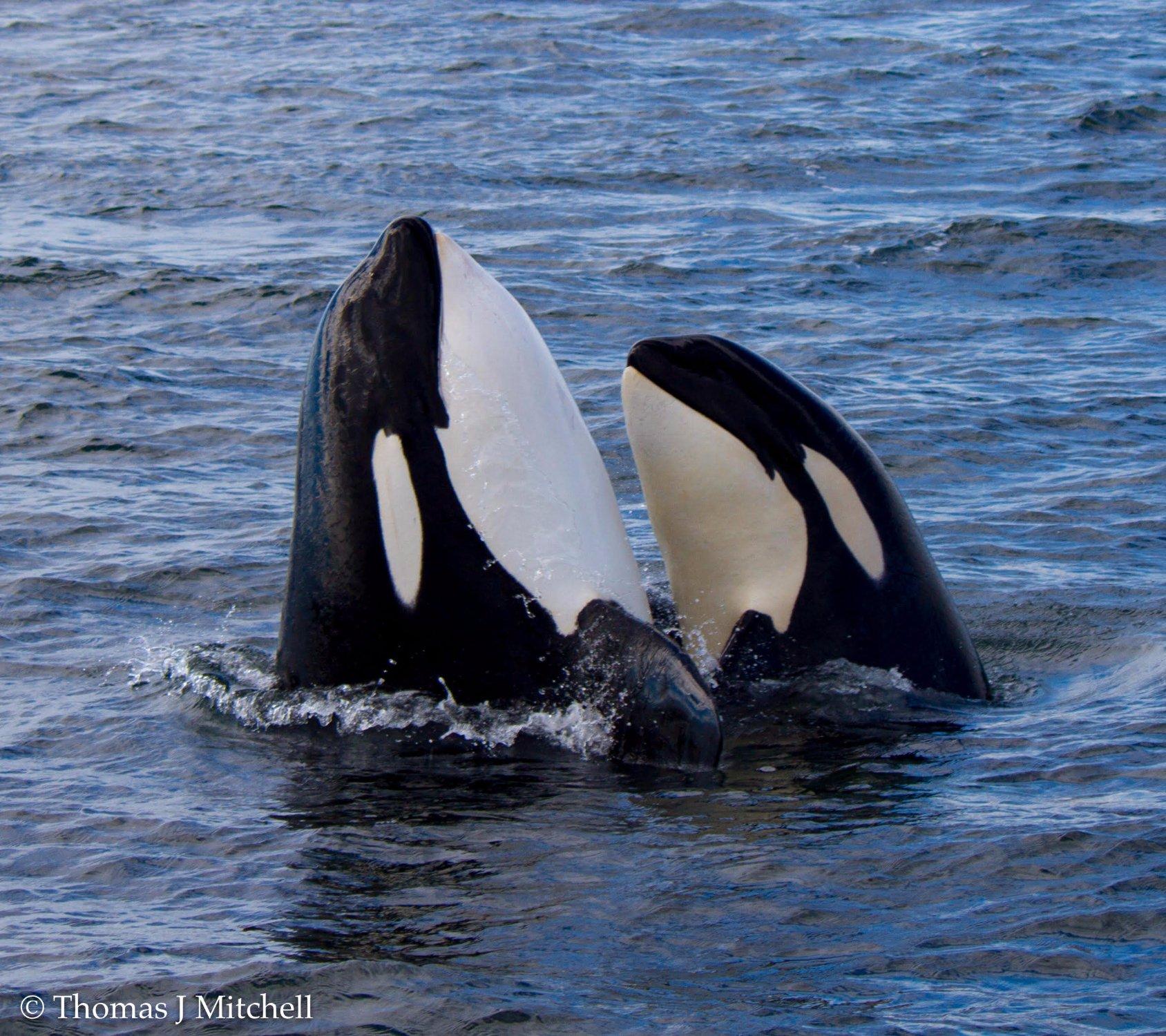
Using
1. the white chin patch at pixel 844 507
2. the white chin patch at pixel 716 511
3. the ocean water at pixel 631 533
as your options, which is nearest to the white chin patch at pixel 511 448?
the white chin patch at pixel 716 511

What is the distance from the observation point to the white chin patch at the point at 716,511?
25.9 feet

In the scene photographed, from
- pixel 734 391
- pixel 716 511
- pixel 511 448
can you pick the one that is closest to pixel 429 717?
pixel 511 448

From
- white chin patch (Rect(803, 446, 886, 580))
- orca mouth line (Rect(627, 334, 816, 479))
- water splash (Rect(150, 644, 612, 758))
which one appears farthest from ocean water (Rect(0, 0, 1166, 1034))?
orca mouth line (Rect(627, 334, 816, 479))

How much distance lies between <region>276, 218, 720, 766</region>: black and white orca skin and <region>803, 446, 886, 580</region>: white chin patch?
120cm

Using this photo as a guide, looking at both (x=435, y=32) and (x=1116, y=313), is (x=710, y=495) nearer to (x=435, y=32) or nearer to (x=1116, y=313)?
(x=1116, y=313)

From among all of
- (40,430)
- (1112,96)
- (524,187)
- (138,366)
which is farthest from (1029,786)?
(1112,96)

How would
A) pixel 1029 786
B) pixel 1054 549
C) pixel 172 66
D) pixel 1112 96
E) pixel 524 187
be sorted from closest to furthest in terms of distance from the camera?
pixel 1029 786 → pixel 1054 549 → pixel 524 187 → pixel 1112 96 → pixel 172 66

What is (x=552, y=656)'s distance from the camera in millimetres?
7375

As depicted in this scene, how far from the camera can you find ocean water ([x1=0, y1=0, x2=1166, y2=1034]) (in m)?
5.63

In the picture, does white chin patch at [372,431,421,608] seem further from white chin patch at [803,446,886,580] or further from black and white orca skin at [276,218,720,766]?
white chin patch at [803,446,886,580]

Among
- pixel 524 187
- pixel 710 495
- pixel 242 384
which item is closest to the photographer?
pixel 710 495

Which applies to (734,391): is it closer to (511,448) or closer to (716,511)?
(716,511)

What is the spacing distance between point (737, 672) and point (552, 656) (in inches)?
42.7

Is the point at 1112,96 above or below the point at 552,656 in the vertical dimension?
Result: above
